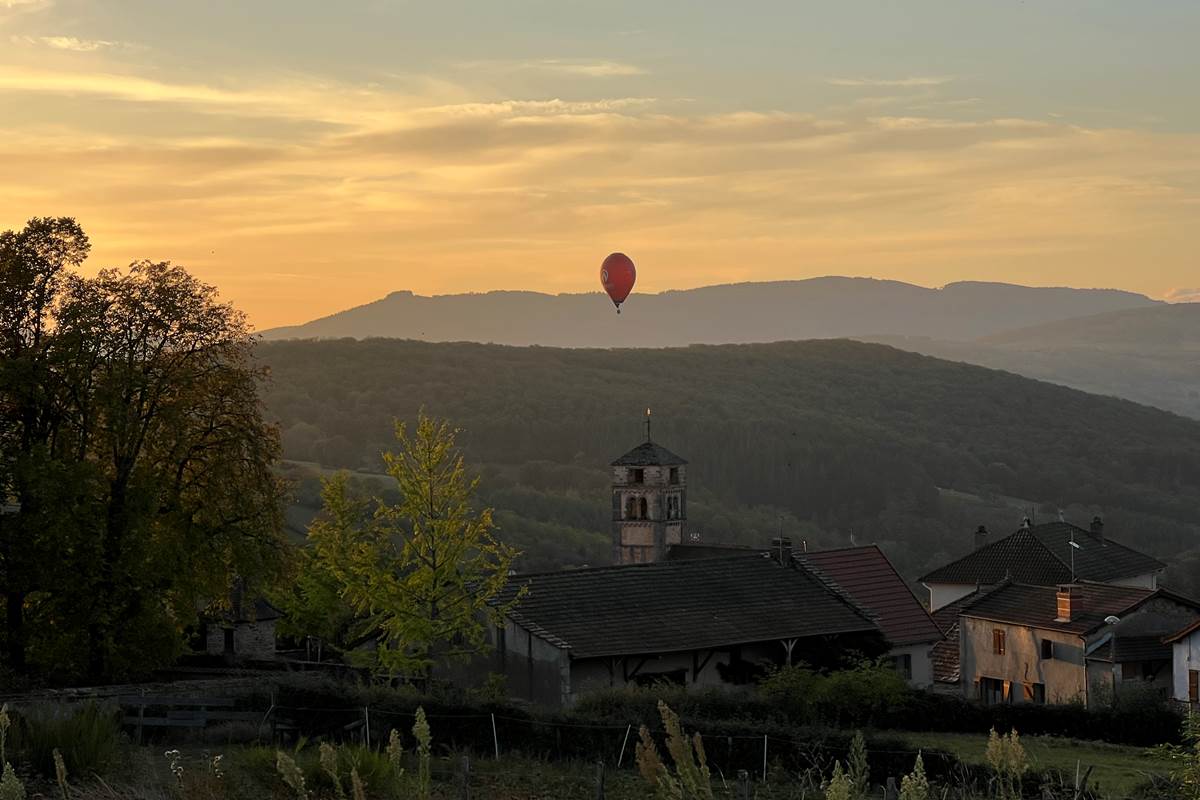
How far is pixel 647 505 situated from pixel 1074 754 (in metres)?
39.6

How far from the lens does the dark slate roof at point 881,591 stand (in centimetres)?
5059

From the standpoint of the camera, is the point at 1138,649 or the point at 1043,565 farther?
the point at 1043,565

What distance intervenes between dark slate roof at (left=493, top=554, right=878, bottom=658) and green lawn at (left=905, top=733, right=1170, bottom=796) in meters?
8.71

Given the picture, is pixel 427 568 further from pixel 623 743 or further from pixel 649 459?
pixel 649 459

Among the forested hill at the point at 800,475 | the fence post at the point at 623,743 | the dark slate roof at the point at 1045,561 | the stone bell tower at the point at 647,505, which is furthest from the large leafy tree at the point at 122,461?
the forested hill at the point at 800,475

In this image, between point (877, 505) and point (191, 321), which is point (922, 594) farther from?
point (191, 321)

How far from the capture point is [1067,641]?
169 ft

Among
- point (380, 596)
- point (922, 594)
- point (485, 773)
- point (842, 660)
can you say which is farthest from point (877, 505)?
point (485, 773)

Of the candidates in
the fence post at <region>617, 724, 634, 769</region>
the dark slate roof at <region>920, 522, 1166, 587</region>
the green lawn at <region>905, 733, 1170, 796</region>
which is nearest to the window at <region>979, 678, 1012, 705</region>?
the dark slate roof at <region>920, 522, 1166, 587</region>

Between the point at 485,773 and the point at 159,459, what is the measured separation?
16.4m

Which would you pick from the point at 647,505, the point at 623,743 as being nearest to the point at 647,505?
the point at 647,505

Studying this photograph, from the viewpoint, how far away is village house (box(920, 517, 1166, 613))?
65.9m

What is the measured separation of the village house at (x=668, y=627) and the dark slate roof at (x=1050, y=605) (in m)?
8.52

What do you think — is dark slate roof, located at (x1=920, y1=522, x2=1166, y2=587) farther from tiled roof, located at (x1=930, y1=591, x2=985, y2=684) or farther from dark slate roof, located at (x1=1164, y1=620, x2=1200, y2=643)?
dark slate roof, located at (x1=1164, y1=620, x2=1200, y2=643)
